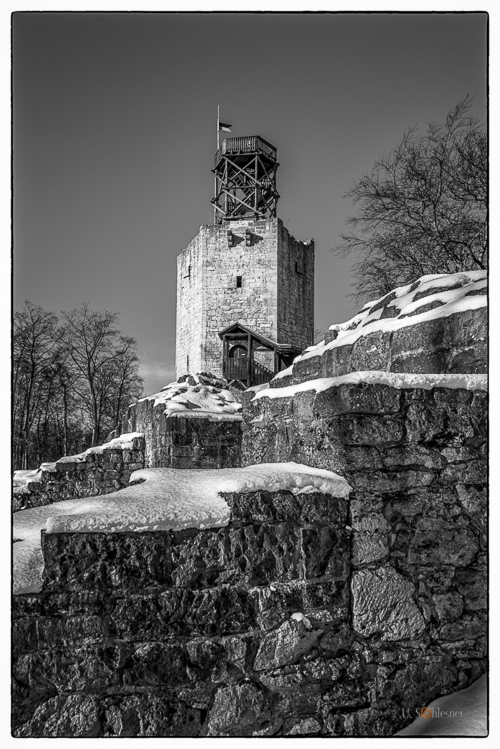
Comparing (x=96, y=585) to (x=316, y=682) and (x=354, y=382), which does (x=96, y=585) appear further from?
(x=354, y=382)

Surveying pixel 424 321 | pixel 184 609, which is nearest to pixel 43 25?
pixel 424 321

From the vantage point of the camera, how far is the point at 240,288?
24641 mm

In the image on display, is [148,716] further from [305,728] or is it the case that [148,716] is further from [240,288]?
[240,288]

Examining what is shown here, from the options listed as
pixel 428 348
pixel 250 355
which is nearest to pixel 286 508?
pixel 428 348

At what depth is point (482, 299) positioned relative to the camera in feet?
9.45

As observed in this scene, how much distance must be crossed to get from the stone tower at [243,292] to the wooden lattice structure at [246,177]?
0.06 m

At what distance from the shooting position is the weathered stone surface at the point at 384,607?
230 cm

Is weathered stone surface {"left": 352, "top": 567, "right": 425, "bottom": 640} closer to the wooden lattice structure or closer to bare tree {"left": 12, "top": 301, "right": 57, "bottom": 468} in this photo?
bare tree {"left": 12, "top": 301, "right": 57, "bottom": 468}

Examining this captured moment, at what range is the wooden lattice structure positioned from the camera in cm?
2636

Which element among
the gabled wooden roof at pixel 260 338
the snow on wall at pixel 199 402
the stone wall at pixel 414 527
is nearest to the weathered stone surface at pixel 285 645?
the stone wall at pixel 414 527

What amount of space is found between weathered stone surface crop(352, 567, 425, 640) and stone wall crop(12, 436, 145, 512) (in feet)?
20.1

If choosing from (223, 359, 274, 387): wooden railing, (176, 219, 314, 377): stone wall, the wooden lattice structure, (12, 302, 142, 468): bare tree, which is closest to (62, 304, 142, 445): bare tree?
(12, 302, 142, 468): bare tree

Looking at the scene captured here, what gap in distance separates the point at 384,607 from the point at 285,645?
48 centimetres

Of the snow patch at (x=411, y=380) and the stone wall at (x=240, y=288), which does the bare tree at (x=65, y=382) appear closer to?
the snow patch at (x=411, y=380)
